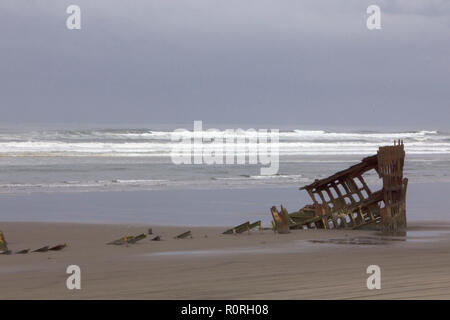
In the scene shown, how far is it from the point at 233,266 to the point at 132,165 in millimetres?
24272

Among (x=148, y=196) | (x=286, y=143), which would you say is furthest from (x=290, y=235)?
(x=286, y=143)

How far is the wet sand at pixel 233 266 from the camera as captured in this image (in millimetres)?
7176

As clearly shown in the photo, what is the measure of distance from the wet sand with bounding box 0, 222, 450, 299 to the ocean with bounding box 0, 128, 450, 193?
10.8 metres

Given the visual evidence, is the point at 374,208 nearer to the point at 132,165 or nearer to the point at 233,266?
the point at 233,266

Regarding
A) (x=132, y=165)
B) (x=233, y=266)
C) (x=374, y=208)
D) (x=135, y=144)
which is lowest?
(x=233, y=266)

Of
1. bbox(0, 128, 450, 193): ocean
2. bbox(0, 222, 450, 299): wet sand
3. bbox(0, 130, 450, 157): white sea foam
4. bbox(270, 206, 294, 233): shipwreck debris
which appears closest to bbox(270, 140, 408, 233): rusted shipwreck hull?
bbox(270, 206, 294, 233): shipwreck debris

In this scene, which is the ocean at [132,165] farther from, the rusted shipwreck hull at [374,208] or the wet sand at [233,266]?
the wet sand at [233,266]

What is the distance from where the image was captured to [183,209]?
17.4m

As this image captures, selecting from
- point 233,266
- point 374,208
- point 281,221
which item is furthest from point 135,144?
point 233,266

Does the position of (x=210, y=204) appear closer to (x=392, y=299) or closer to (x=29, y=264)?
(x=29, y=264)

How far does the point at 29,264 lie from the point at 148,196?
1120 centimetres

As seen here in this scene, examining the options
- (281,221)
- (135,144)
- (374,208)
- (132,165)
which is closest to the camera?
(281,221)

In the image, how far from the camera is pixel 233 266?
8828 millimetres
